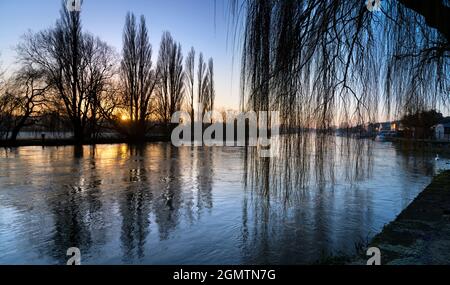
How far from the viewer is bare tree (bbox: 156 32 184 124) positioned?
1538 inches

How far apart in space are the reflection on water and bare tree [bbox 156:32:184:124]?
3043 cm

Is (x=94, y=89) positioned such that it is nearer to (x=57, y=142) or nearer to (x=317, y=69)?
(x=57, y=142)

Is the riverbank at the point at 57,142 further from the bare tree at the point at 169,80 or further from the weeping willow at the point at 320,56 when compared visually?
the weeping willow at the point at 320,56

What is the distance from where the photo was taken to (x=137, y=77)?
115 ft

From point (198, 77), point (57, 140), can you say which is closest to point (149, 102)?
point (198, 77)

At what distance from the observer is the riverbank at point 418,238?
3.36 metres

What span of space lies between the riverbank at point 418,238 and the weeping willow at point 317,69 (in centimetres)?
147

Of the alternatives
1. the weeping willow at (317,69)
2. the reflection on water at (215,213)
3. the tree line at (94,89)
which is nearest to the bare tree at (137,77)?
the tree line at (94,89)

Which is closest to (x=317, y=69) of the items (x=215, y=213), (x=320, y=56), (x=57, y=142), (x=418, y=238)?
(x=320, y=56)

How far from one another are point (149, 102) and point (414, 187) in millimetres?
33078

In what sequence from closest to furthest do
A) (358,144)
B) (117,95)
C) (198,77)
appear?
(358,144), (117,95), (198,77)

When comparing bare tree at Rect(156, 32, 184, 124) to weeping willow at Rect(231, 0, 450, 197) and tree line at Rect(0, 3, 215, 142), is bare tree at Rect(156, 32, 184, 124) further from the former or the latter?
weeping willow at Rect(231, 0, 450, 197)

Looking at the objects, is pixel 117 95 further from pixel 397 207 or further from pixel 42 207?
pixel 397 207
